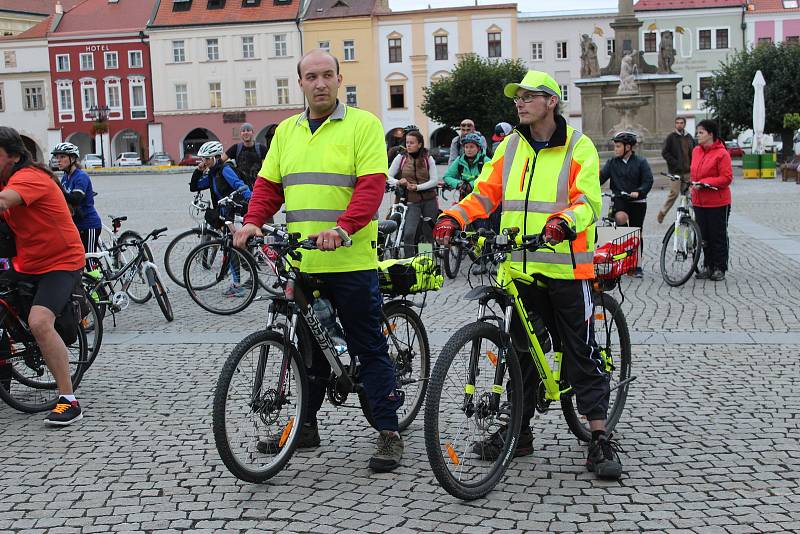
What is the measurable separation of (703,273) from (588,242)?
7.63 meters

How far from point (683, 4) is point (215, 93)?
3449 cm

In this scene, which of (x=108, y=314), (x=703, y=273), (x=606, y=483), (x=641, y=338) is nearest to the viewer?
(x=606, y=483)

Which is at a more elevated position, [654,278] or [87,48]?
[87,48]

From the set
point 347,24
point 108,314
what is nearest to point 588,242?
point 108,314

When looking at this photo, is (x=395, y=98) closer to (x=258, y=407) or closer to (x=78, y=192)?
(x=78, y=192)

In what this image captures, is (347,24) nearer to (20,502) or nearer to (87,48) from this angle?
(87,48)

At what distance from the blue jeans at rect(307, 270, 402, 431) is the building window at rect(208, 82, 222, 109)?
73.2 meters

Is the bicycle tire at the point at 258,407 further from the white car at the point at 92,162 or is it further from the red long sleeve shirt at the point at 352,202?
the white car at the point at 92,162

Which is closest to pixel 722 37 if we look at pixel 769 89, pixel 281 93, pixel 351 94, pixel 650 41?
pixel 650 41

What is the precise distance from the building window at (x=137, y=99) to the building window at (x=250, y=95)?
769 centimetres

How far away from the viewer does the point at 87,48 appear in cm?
7825

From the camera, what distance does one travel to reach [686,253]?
12.1 metres

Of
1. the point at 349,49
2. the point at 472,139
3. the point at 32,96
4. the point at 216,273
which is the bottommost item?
the point at 216,273

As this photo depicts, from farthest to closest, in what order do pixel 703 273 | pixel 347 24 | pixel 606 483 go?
pixel 347 24 < pixel 703 273 < pixel 606 483
